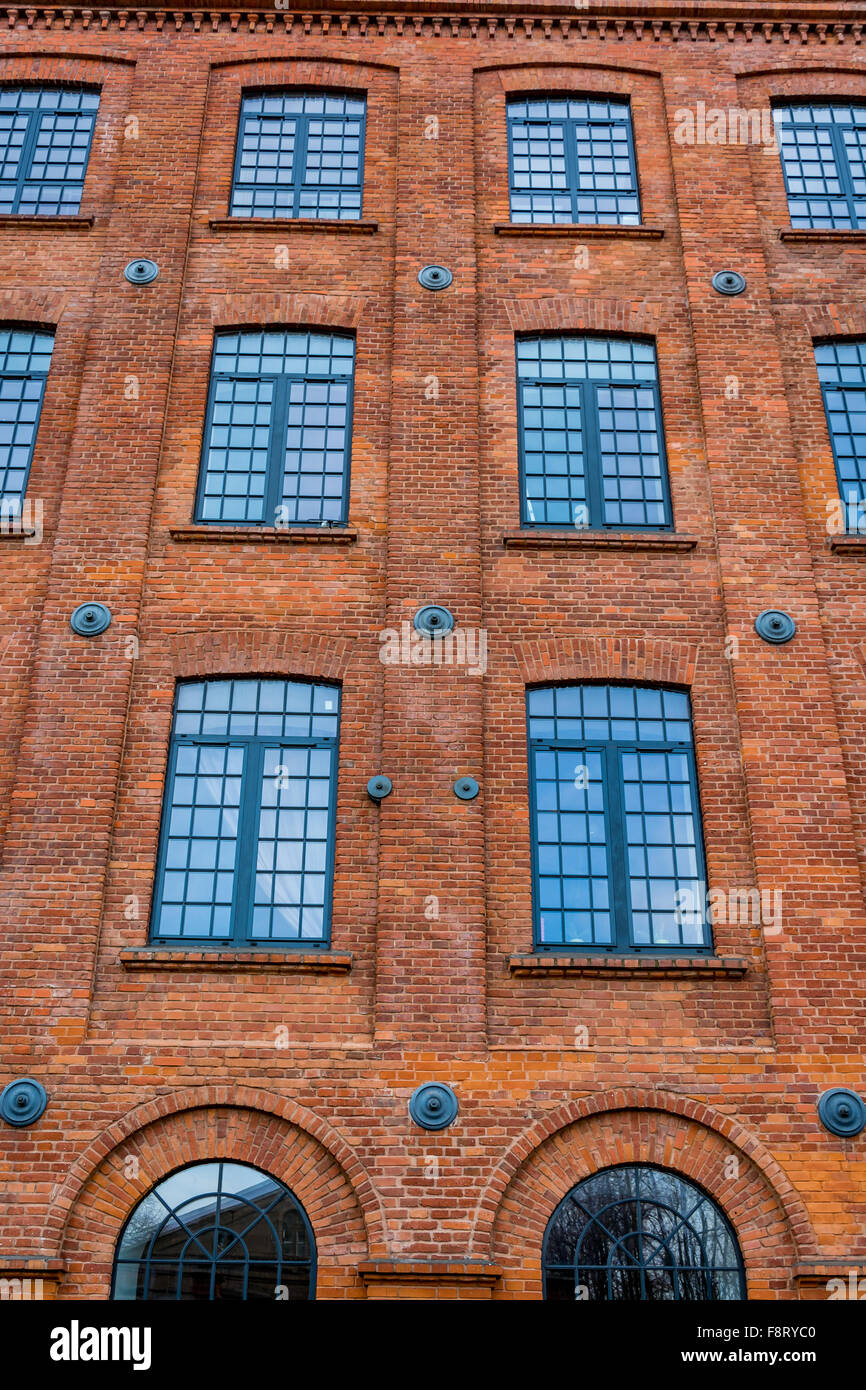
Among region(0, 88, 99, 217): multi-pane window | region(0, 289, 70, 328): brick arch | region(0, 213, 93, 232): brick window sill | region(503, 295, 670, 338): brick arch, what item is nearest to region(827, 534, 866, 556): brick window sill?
region(503, 295, 670, 338): brick arch

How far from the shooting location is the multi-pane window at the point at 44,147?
13625 mm

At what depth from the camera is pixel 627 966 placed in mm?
9891

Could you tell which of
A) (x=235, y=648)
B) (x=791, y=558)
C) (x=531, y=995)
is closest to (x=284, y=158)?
(x=235, y=648)

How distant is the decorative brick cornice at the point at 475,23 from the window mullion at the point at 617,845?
8.82m

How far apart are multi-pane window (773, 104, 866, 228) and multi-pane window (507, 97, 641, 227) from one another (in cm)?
179

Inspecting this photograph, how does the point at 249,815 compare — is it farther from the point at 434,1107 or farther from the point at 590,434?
the point at 590,434

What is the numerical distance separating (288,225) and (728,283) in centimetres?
465

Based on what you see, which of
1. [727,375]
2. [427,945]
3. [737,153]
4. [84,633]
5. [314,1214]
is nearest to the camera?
[314,1214]

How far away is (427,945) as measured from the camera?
9.90 meters

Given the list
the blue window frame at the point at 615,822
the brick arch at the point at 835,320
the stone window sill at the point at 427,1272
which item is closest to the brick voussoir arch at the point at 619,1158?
the stone window sill at the point at 427,1272

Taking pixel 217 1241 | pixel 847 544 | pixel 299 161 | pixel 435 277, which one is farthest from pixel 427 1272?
pixel 299 161

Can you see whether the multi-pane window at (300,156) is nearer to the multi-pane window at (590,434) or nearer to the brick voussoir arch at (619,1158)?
the multi-pane window at (590,434)
